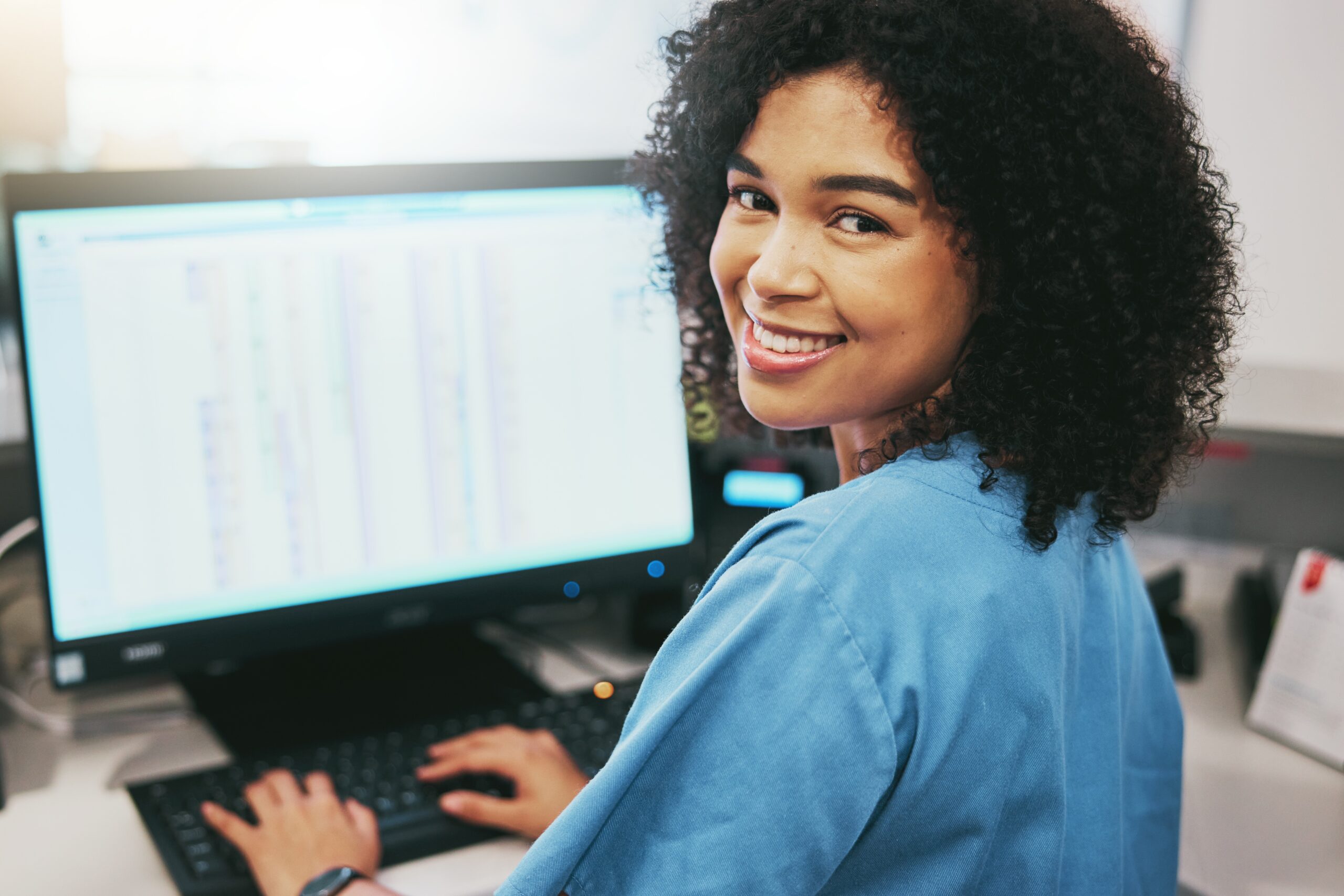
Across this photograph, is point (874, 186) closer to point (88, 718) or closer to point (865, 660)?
point (865, 660)

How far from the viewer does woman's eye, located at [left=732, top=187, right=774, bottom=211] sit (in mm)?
709

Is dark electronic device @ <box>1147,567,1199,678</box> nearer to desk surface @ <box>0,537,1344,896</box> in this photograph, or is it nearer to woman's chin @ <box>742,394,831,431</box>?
desk surface @ <box>0,537,1344,896</box>

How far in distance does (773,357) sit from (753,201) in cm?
10

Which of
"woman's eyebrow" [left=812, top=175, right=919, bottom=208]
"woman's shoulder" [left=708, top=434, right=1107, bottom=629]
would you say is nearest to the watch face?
"woman's shoulder" [left=708, top=434, right=1107, bottom=629]

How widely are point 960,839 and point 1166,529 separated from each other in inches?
39.1

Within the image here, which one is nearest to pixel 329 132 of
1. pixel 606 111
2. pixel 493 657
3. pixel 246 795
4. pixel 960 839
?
pixel 606 111

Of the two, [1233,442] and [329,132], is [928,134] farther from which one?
[1233,442]

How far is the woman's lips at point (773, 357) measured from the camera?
671 millimetres

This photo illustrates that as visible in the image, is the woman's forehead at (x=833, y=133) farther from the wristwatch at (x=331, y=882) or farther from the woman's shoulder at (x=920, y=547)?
the wristwatch at (x=331, y=882)

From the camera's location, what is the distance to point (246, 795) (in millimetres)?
786

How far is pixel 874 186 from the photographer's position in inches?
24.4

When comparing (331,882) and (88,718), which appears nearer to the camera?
(331,882)

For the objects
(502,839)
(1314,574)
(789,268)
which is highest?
(789,268)

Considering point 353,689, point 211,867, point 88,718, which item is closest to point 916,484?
point 211,867
